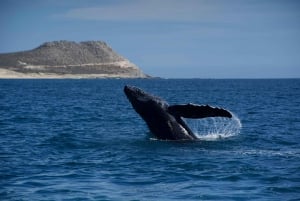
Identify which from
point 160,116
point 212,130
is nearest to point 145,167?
point 160,116

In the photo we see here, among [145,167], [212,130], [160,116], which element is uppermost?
[160,116]

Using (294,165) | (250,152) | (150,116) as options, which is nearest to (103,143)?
(150,116)

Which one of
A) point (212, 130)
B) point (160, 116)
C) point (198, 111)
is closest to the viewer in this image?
point (198, 111)

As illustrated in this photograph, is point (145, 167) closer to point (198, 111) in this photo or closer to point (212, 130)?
point (198, 111)

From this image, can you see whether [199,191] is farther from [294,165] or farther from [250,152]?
[250,152]

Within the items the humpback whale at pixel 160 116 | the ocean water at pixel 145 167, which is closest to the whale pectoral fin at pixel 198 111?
the humpback whale at pixel 160 116

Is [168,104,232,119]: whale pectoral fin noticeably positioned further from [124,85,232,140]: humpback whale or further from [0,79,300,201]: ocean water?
[0,79,300,201]: ocean water

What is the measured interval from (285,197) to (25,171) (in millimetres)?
5903

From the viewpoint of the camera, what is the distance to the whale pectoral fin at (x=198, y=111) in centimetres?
1509

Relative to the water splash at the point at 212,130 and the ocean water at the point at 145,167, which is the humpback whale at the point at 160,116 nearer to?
the ocean water at the point at 145,167

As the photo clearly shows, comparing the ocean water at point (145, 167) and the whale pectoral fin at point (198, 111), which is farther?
the whale pectoral fin at point (198, 111)

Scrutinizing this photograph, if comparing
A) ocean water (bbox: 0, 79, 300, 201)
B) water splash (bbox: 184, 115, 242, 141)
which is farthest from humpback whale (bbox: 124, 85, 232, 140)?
water splash (bbox: 184, 115, 242, 141)

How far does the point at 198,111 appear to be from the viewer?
15695 millimetres

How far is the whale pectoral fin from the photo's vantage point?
15.1 m
